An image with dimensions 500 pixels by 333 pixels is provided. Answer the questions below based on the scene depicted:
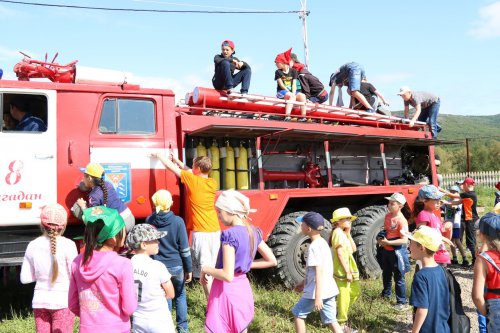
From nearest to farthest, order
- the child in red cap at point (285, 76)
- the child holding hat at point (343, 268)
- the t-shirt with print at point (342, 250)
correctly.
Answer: the child holding hat at point (343, 268) < the t-shirt with print at point (342, 250) < the child in red cap at point (285, 76)

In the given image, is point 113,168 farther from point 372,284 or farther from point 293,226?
point 372,284

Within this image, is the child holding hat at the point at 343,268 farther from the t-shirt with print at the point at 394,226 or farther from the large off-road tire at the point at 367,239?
the large off-road tire at the point at 367,239

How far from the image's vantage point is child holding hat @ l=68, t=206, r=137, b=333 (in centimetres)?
307

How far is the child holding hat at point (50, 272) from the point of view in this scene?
3709 millimetres

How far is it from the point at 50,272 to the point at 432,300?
113 inches

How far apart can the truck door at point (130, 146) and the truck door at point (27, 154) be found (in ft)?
1.66

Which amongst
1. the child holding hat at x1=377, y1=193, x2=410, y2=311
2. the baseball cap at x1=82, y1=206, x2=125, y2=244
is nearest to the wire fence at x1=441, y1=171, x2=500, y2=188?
the child holding hat at x1=377, y1=193, x2=410, y2=311

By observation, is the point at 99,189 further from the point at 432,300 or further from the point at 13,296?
the point at 432,300

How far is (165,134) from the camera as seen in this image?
6023mm

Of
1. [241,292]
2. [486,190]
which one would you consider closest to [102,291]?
[241,292]

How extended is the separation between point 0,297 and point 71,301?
13.9ft

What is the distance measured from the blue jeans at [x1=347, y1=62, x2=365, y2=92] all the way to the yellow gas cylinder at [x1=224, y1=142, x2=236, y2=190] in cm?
345

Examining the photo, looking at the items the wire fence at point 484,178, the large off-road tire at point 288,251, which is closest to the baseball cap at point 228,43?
the large off-road tire at point 288,251

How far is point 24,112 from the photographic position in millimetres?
5551
